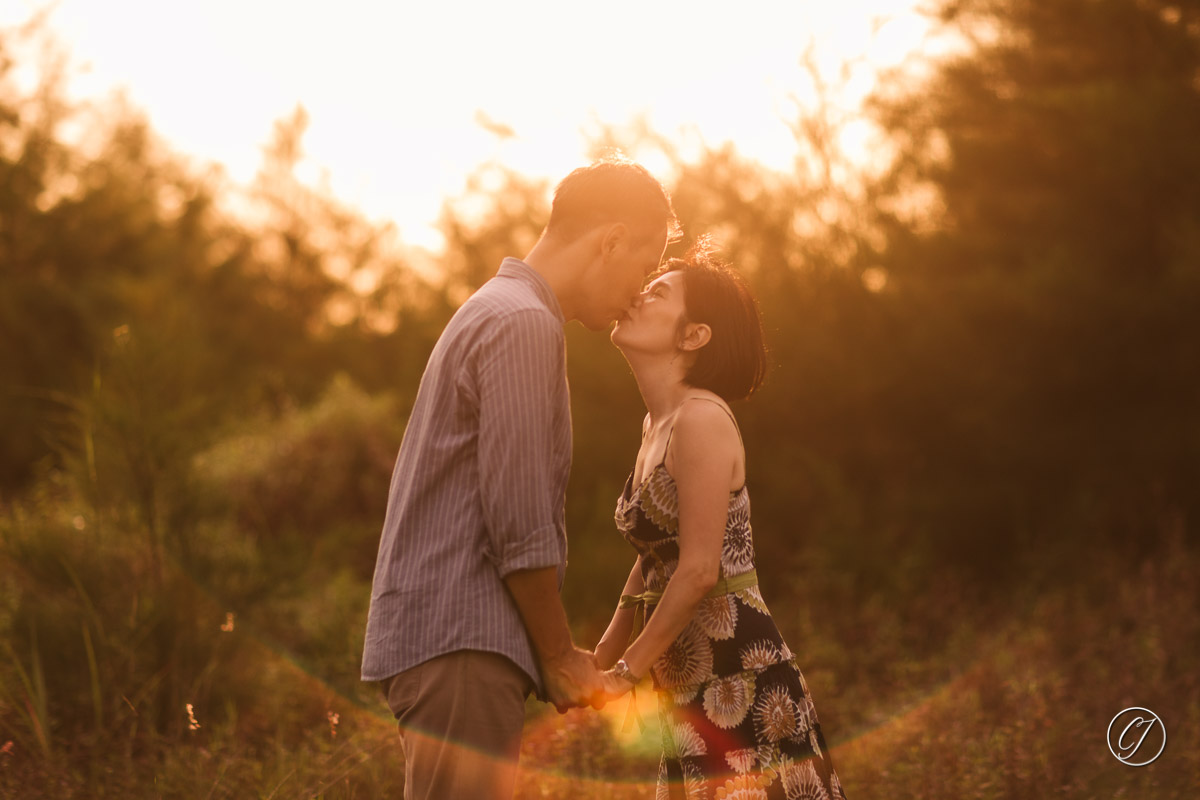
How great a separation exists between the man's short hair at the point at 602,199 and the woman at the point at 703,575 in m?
0.40

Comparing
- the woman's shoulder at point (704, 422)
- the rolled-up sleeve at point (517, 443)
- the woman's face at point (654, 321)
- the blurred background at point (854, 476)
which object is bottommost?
the blurred background at point (854, 476)

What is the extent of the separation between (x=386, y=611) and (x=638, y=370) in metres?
1.08

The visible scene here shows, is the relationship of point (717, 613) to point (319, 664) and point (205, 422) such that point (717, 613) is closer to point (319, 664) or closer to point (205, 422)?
point (319, 664)

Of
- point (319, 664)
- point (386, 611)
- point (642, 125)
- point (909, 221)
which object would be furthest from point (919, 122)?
point (386, 611)

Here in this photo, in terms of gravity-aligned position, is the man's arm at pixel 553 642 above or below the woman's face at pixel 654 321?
below

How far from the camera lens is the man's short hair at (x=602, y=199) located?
8.31ft

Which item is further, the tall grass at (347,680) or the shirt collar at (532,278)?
the tall grass at (347,680)

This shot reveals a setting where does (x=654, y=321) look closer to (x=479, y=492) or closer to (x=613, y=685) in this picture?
(x=479, y=492)

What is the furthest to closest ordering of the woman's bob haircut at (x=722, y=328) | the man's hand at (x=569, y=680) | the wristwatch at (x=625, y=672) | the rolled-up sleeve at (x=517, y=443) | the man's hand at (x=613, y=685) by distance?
1. the woman's bob haircut at (x=722, y=328)
2. the wristwatch at (x=625, y=672)
3. the man's hand at (x=613, y=685)
4. the man's hand at (x=569, y=680)
5. the rolled-up sleeve at (x=517, y=443)

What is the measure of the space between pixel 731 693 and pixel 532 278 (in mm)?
1268

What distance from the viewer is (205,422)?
842 cm

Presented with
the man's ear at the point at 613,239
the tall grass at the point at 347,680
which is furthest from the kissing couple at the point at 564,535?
the tall grass at the point at 347,680

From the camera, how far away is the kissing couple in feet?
7.26

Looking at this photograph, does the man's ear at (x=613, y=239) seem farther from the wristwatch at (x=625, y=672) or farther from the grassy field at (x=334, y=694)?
the grassy field at (x=334, y=694)
